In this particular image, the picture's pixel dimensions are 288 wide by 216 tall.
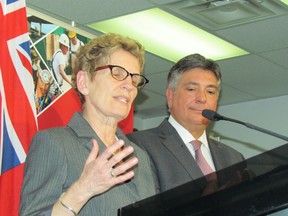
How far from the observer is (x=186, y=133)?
2.86 meters

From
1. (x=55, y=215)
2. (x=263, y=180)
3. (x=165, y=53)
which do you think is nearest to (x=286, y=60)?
(x=165, y=53)

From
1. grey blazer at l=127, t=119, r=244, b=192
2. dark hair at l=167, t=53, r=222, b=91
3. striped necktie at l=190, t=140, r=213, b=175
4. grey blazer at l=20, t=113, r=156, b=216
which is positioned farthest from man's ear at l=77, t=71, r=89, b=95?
dark hair at l=167, t=53, r=222, b=91

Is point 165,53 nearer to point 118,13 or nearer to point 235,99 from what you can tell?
point 118,13

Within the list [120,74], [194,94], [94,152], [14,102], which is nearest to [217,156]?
[194,94]

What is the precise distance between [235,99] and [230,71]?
110cm

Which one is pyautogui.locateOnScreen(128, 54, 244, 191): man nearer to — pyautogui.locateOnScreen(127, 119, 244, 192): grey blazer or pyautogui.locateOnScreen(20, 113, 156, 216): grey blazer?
pyautogui.locateOnScreen(127, 119, 244, 192): grey blazer

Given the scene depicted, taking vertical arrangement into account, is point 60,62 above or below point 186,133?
above

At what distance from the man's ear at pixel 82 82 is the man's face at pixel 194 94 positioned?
3.08 ft

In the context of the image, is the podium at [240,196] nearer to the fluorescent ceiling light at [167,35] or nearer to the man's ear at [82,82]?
the man's ear at [82,82]

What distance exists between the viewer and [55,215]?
1573 mm

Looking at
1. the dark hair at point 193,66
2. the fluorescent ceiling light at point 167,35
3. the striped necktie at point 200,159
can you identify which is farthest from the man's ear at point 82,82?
the fluorescent ceiling light at point 167,35

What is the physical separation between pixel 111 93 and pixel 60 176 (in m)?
0.42

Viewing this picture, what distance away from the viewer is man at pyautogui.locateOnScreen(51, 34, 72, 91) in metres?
3.04

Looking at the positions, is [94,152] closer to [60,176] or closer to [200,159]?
[60,176]
